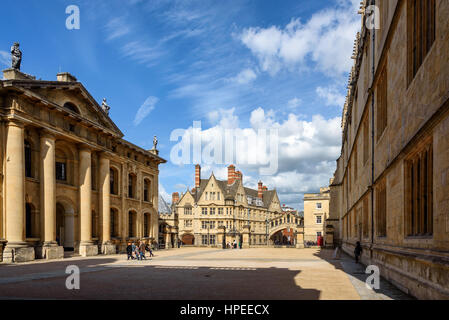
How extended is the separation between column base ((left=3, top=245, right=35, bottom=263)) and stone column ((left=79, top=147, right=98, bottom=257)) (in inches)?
282

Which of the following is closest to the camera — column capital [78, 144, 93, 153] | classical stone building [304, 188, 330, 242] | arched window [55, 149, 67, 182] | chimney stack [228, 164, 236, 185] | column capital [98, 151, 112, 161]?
arched window [55, 149, 67, 182]

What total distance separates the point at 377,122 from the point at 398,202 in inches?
199

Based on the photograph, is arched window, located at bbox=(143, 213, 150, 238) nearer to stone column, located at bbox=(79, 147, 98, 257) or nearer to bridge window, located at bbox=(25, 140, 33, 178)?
stone column, located at bbox=(79, 147, 98, 257)

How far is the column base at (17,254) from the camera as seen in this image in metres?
22.8

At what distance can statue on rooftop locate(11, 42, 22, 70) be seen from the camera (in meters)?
26.2

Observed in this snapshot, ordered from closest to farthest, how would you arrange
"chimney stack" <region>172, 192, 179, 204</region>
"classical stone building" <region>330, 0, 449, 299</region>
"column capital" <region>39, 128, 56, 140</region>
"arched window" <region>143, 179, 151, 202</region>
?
"classical stone building" <region>330, 0, 449, 299</region> < "column capital" <region>39, 128, 56, 140</region> < "arched window" <region>143, 179, 151, 202</region> < "chimney stack" <region>172, 192, 179, 204</region>

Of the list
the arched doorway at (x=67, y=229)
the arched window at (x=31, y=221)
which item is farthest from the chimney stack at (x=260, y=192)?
the arched window at (x=31, y=221)

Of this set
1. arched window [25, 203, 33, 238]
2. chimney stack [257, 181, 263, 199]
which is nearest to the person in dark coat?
arched window [25, 203, 33, 238]

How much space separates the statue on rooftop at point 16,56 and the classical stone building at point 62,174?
85cm

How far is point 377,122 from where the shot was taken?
15.5 metres

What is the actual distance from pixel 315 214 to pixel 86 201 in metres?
42.7

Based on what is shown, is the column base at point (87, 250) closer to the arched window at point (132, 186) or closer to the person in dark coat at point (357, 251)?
the arched window at point (132, 186)
